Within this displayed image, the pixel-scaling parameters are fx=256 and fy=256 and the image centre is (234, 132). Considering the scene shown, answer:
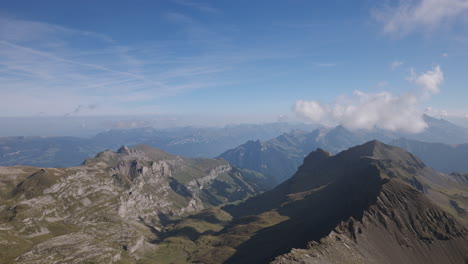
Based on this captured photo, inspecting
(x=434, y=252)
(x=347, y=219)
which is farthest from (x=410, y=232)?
(x=347, y=219)

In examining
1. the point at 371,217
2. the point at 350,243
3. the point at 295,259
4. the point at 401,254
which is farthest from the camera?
the point at 371,217

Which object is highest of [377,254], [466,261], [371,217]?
[371,217]

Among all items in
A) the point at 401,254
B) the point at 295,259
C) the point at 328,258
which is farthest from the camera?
the point at 401,254

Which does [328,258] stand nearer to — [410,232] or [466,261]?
[410,232]

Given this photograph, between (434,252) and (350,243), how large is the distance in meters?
77.7

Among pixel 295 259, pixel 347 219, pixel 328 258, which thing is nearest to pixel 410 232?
pixel 347 219

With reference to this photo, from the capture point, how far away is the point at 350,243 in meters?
162

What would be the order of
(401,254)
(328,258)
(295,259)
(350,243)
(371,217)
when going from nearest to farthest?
(295,259) < (328,258) < (350,243) < (401,254) < (371,217)

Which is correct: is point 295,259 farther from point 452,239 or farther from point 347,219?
point 452,239

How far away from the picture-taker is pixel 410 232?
643ft

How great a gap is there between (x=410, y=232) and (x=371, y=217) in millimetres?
34111

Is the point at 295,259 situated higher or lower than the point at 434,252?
higher

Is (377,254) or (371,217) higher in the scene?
(371,217)

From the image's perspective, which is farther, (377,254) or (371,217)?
(371,217)
